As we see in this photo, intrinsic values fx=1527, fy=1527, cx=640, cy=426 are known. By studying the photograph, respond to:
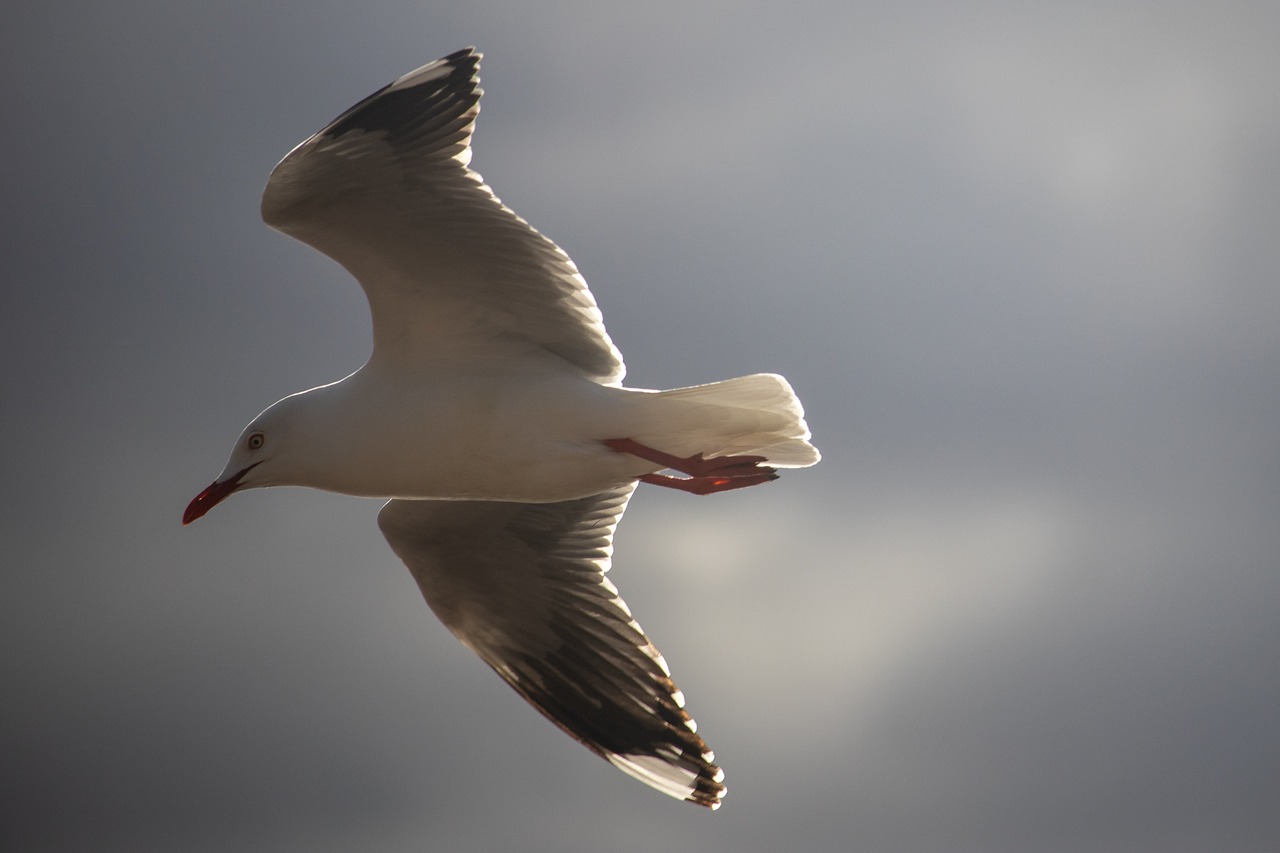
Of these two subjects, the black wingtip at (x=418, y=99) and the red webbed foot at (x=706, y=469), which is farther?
the red webbed foot at (x=706, y=469)

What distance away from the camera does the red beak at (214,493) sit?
650 centimetres

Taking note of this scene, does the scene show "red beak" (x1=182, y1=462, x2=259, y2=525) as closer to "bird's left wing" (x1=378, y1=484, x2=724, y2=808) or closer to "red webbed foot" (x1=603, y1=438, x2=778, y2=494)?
"bird's left wing" (x1=378, y1=484, x2=724, y2=808)

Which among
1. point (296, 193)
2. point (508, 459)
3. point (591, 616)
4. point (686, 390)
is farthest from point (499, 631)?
point (296, 193)

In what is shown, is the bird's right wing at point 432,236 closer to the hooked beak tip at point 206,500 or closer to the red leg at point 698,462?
the red leg at point 698,462

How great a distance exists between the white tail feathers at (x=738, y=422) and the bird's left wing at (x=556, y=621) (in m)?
1.26

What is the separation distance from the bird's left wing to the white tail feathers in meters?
1.26

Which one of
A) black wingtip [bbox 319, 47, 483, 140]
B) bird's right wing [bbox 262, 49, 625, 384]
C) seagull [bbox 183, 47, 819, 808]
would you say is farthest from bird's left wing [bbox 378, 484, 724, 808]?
black wingtip [bbox 319, 47, 483, 140]

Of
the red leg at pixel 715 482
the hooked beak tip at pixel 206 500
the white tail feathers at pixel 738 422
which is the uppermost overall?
the white tail feathers at pixel 738 422

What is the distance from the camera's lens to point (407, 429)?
6277mm

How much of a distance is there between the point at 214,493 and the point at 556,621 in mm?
1778

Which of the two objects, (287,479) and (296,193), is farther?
(287,479)

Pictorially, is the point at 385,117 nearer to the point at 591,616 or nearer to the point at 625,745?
the point at 591,616

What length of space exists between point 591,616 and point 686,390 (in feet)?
5.39

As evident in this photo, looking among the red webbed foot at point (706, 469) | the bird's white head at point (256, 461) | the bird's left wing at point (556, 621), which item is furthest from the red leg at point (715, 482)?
the bird's white head at point (256, 461)
